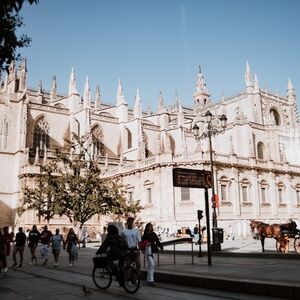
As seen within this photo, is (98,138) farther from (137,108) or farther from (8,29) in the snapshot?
(8,29)

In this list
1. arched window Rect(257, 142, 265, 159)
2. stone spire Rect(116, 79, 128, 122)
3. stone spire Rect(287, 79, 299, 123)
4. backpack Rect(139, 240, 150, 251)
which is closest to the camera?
backpack Rect(139, 240, 150, 251)

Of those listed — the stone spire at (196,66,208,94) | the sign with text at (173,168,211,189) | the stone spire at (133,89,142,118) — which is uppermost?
the stone spire at (196,66,208,94)

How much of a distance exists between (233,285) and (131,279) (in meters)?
2.26

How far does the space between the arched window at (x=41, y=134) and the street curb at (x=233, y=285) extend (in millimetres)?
35733

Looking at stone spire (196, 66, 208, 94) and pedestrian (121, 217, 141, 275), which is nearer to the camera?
pedestrian (121, 217, 141, 275)

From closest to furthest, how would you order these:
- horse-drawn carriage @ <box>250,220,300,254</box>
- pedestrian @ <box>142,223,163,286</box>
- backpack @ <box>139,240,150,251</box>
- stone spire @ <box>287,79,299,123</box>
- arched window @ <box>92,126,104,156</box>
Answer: pedestrian @ <box>142,223,163,286</box> < backpack @ <box>139,240,150,251</box> < horse-drawn carriage @ <box>250,220,300,254</box> < arched window @ <box>92,126,104,156</box> < stone spire @ <box>287,79,299,123</box>

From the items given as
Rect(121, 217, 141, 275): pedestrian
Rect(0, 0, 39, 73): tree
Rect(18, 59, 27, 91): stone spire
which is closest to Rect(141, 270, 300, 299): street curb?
Rect(121, 217, 141, 275): pedestrian

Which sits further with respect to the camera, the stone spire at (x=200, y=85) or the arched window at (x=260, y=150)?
the stone spire at (x=200, y=85)

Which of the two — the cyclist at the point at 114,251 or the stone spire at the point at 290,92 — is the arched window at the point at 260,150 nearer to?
the stone spire at the point at 290,92

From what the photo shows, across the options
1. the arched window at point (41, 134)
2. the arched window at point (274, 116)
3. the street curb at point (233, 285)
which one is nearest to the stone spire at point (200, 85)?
the arched window at point (274, 116)

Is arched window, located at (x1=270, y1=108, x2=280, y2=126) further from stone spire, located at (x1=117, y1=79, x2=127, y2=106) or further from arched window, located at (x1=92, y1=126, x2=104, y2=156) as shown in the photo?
arched window, located at (x1=92, y1=126, x2=104, y2=156)

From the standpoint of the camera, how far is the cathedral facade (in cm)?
3225

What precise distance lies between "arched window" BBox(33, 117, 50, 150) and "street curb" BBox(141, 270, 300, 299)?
1407 inches

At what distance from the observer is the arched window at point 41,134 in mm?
43125
